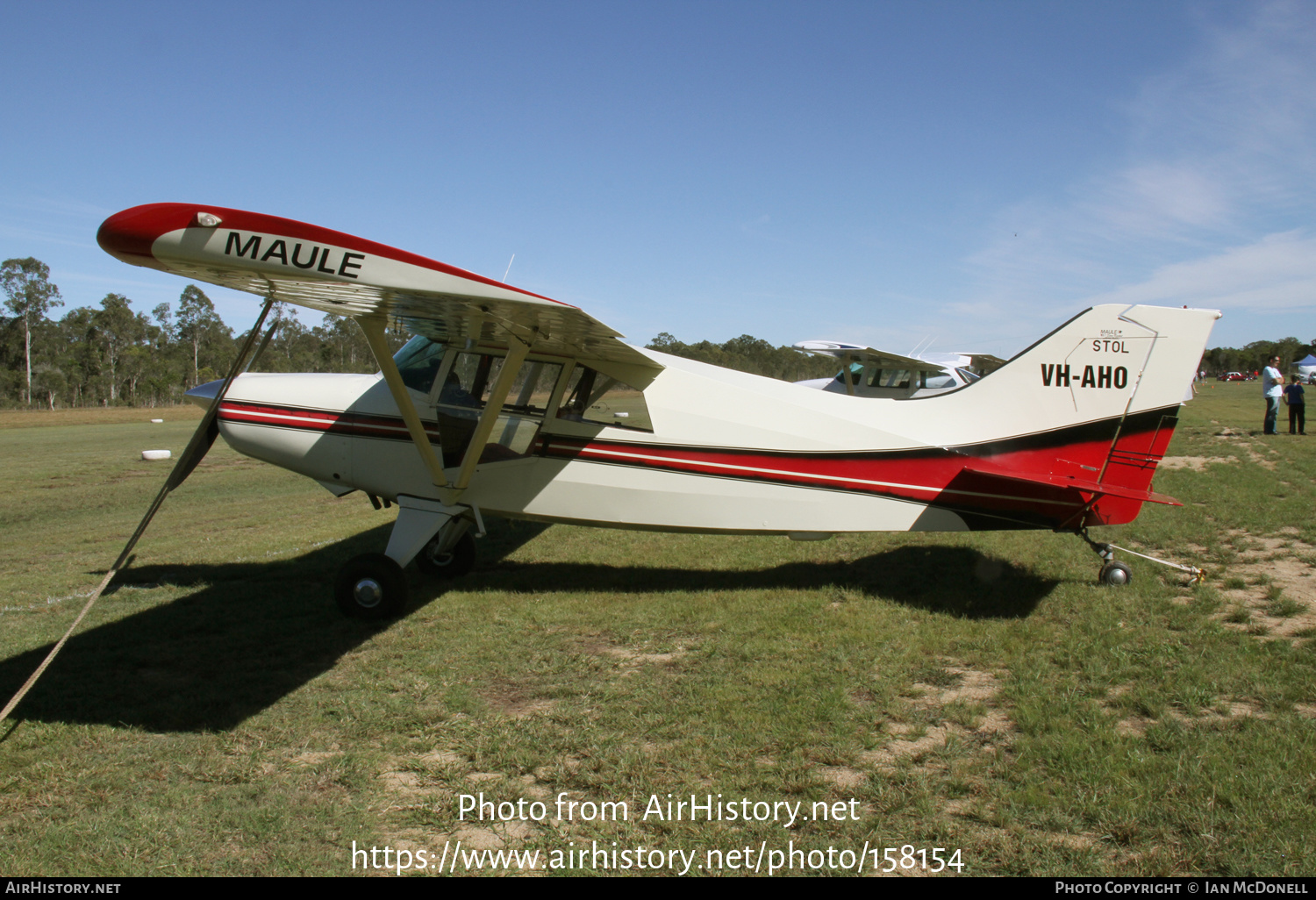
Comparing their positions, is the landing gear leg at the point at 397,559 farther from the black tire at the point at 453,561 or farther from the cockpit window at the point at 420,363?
the cockpit window at the point at 420,363

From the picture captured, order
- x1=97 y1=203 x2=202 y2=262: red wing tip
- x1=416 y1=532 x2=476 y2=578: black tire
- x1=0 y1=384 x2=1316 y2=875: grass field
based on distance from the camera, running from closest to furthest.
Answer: x1=0 y1=384 x2=1316 y2=875: grass field < x1=97 y1=203 x2=202 y2=262: red wing tip < x1=416 y1=532 x2=476 y2=578: black tire

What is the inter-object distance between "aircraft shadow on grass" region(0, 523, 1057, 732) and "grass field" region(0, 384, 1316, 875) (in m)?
0.03

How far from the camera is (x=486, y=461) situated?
20.9ft

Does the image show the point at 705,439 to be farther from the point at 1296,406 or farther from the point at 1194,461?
the point at 1296,406

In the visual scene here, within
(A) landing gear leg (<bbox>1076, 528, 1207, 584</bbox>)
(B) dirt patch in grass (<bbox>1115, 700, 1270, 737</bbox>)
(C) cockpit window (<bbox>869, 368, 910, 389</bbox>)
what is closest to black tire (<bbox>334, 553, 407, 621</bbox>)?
(B) dirt patch in grass (<bbox>1115, 700, 1270, 737</bbox>)

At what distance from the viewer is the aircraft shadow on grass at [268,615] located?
436 cm

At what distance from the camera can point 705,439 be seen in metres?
6.21

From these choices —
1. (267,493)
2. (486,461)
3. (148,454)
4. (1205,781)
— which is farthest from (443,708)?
(148,454)

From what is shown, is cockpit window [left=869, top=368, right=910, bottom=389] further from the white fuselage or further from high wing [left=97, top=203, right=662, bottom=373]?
high wing [left=97, top=203, right=662, bottom=373]

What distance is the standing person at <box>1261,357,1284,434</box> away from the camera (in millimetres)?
18281

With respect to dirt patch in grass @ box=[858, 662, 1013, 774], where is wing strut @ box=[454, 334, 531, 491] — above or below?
above

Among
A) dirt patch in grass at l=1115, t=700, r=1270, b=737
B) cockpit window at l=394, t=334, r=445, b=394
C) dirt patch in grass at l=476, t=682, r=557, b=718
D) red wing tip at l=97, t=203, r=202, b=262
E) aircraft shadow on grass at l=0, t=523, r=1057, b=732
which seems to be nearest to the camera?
red wing tip at l=97, t=203, r=202, b=262

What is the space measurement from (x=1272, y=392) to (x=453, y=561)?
2165 centimetres
